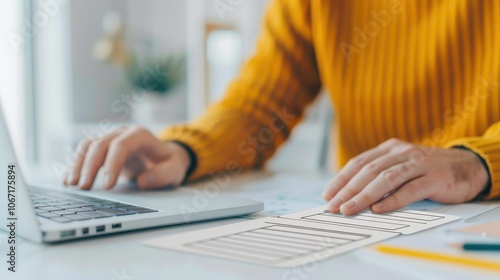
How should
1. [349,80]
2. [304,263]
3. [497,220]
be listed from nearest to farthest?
1. [304,263]
2. [497,220]
3. [349,80]

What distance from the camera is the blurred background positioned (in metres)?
2.41

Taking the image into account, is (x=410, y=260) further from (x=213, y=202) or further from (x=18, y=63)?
(x=18, y=63)

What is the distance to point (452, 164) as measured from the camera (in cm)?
66

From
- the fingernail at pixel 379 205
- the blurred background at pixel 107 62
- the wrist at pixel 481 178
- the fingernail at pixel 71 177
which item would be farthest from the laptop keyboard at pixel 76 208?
the blurred background at pixel 107 62

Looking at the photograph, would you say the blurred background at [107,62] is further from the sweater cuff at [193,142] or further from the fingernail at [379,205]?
the fingernail at [379,205]

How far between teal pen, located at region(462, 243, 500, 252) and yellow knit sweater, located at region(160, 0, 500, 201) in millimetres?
511

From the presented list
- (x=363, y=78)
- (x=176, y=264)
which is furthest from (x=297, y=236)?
(x=363, y=78)

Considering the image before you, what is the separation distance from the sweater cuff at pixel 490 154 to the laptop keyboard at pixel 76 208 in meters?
0.38

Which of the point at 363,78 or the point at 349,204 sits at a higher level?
the point at 363,78

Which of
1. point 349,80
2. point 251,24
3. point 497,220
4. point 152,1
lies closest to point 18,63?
point 152,1

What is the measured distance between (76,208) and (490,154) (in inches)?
18.0

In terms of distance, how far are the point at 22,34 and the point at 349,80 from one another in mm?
1763

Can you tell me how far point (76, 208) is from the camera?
56 centimetres

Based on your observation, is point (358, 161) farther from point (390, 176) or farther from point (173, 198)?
point (173, 198)
